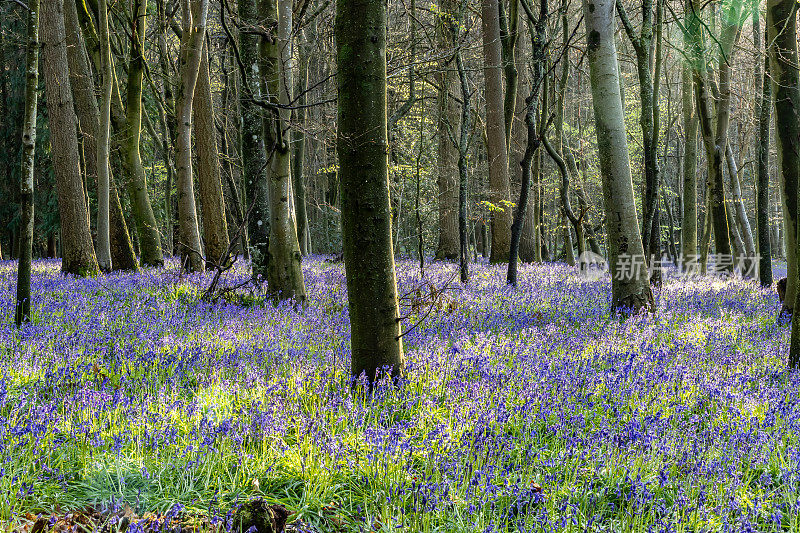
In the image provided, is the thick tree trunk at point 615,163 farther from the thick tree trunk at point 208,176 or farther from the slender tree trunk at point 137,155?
the slender tree trunk at point 137,155

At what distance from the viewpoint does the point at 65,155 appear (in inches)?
401

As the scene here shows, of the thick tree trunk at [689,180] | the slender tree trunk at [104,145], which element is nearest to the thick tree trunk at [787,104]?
the thick tree trunk at [689,180]

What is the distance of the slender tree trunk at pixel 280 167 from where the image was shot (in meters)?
6.71

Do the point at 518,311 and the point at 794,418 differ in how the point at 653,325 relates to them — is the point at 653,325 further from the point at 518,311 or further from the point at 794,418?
the point at 794,418

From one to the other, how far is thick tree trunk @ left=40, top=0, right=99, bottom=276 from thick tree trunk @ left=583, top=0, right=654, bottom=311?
9268 mm

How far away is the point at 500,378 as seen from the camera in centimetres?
405

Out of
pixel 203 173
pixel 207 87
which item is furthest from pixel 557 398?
pixel 207 87

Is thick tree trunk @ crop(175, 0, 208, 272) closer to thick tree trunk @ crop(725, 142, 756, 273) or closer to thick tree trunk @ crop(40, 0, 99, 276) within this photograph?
thick tree trunk @ crop(40, 0, 99, 276)

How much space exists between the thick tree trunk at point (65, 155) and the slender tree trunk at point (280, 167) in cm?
499

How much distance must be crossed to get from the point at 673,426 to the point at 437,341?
2.24m

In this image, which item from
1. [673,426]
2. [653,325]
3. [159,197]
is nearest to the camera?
[673,426]

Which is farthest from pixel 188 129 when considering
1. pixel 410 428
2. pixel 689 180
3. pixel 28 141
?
pixel 689 180

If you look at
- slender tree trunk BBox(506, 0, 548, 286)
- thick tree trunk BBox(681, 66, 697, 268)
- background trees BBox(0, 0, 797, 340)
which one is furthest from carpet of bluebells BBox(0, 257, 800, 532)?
thick tree trunk BBox(681, 66, 697, 268)

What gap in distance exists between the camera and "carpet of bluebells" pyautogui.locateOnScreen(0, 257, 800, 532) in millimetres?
2414
